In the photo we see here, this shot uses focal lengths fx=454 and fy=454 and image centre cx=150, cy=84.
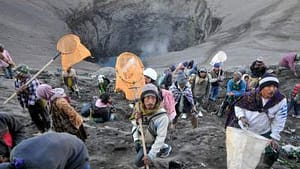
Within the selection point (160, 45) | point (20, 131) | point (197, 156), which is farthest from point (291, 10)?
point (20, 131)

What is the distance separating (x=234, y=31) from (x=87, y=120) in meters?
21.9

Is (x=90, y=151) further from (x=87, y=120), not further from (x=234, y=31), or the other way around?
(x=234, y=31)

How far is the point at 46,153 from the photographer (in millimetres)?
3475

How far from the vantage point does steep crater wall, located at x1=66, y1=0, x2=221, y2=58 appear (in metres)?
36.3

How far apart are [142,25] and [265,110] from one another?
1323 inches

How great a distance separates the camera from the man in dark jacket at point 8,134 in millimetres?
4676

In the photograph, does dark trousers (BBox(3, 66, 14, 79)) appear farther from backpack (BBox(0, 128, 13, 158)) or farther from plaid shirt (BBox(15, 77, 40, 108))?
backpack (BBox(0, 128, 13, 158))

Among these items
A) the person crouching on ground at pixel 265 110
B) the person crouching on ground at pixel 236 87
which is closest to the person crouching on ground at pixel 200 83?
the person crouching on ground at pixel 236 87

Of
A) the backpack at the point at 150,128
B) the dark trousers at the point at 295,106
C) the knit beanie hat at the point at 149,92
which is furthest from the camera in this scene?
the dark trousers at the point at 295,106

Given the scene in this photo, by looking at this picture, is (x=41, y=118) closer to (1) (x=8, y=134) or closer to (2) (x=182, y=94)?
(2) (x=182, y=94)

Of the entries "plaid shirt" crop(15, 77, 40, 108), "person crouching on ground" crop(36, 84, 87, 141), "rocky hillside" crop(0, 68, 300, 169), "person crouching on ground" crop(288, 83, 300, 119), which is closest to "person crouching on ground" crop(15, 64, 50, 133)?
"plaid shirt" crop(15, 77, 40, 108)

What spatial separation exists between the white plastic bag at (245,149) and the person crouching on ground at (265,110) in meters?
0.49

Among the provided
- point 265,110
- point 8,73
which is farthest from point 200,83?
point 8,73

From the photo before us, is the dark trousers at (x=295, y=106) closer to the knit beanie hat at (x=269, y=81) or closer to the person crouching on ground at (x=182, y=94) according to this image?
the person crouching on ground at (x=182, y=94)
